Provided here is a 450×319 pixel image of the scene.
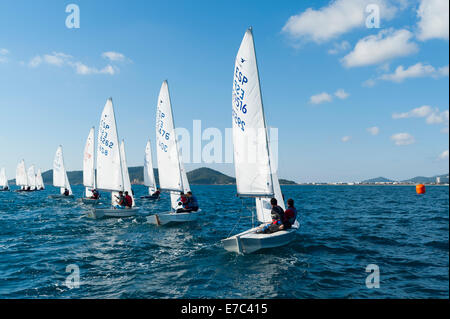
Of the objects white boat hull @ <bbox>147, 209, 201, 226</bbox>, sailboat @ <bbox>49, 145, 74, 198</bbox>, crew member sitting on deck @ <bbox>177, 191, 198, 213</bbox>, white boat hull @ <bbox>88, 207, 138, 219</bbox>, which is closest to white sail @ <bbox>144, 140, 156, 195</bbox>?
sailboat @ <bbox>49, 145, 74, 198</bbox>

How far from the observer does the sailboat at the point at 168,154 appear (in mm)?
20859

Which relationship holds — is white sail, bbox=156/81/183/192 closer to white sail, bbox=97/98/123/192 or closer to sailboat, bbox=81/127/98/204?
white sail, bbox=97/98/123/192

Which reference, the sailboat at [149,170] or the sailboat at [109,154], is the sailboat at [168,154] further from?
the sailboat at [149,170]

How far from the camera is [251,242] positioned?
1059 cm

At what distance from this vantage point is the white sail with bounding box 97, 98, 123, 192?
25.0m

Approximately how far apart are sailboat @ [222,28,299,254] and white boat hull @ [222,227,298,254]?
1.64m

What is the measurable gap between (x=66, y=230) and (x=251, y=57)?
47.3ft

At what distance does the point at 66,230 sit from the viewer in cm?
1709

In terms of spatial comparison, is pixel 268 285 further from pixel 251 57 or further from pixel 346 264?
pixel 251 57

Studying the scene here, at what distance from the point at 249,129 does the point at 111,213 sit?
13272 millimetres

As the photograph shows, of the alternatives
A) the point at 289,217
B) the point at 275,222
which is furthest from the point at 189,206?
the point at 289,217

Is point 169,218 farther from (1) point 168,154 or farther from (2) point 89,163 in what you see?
(2) point 89,163
